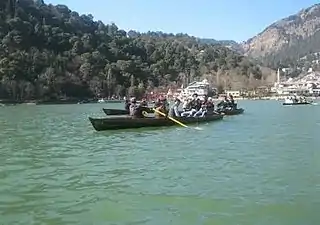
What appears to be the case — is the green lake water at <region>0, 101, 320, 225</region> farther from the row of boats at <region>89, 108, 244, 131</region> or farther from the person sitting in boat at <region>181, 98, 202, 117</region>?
the person sitting in boat at <region>181, 98, 202, 117</region>

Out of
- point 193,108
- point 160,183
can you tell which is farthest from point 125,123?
point 160,183

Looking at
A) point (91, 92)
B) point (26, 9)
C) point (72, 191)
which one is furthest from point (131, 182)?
point (26, 9)

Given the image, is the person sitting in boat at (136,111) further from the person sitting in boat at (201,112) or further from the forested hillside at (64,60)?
the forested hillside at (64,60)

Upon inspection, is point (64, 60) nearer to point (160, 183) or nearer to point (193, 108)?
point (193, 108)

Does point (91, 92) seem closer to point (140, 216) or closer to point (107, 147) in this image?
point (107, 147)

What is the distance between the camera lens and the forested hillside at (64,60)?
13512cm

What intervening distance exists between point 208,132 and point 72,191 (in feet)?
63.5

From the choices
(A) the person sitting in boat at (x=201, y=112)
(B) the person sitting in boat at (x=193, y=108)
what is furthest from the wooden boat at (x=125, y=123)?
(A) the person sitting in boat at (x=201, y=112)

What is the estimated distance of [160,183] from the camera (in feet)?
48.9

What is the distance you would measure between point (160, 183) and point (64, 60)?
467 feet

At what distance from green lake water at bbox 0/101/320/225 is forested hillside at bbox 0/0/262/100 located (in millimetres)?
106980

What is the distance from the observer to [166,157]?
20672 mm

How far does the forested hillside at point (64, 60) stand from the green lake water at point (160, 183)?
351 ft

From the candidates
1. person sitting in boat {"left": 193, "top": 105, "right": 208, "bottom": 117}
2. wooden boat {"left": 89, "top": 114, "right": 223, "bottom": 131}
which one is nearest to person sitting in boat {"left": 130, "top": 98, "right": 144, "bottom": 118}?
wooden boat {"left": 89, "top": 114, "right": 223, "bottom": 131}
